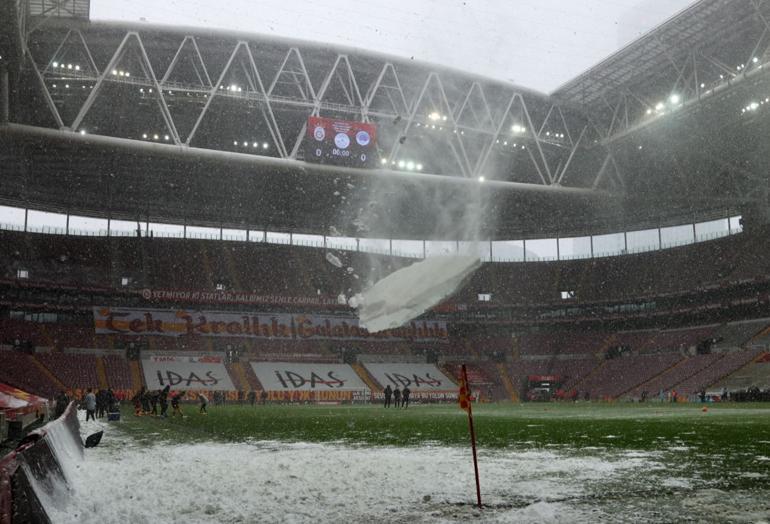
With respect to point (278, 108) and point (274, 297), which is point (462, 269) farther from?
point (274, 297)

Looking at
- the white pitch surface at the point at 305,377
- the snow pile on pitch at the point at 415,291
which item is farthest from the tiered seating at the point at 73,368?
the snow pile on pitch at the point at 415,291

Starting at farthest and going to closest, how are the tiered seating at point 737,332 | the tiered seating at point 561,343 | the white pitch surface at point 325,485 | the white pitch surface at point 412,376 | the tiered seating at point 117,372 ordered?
→ the tiered seating at point 561,343
the white pitch surface at point 412,376
the tiered seating at point 737,332
the tiered seating at point 117,372
the white pitch surface at point 325,485

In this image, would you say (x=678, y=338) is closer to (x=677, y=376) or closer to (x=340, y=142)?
(x=677, y=376)

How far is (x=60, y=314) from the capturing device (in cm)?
5403

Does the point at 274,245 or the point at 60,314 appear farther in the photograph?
the point at 274,245

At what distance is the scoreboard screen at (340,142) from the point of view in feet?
125

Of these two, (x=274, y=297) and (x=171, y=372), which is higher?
(x=274, y=297)

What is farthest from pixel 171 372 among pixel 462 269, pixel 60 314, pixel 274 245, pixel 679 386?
pixel 462 269

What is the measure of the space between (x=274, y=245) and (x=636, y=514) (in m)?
61.2

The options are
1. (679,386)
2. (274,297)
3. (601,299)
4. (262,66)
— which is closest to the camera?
(262,66)

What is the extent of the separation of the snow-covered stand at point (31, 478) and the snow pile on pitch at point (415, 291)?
6587mm

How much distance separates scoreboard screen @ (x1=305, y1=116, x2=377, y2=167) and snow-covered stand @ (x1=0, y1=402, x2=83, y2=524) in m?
31.1

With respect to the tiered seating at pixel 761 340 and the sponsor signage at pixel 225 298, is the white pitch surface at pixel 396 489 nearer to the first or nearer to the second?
the tiered seating at pixel 761 340

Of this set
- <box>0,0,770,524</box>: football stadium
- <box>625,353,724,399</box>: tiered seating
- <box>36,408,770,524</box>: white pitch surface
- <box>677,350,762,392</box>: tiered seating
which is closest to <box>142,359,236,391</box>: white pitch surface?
<box>0,0,770,524</box>: football stadium
